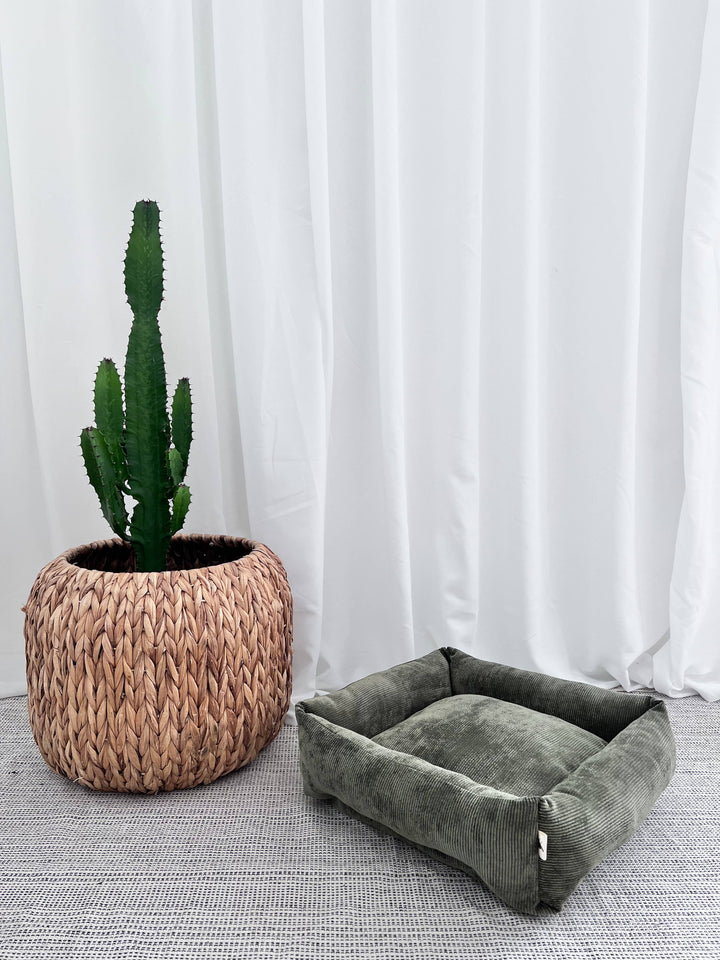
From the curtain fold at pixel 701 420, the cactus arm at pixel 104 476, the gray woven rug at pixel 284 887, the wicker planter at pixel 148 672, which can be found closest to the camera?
the gray woven rug at pixel 284 887

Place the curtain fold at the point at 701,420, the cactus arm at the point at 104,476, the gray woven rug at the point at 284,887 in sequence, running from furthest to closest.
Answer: the curtain fold at the point at 701,420
the cactus arm at the point at 104,476
the gray woven rug at the point at 284,887

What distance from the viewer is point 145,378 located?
1306 millimetres

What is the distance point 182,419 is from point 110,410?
0.12 metres

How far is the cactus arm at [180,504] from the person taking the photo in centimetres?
131

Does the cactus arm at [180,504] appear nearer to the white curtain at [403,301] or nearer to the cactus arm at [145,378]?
the cactus arm at [145,378]

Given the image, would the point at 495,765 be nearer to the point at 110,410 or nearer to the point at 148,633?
the point at 148,633

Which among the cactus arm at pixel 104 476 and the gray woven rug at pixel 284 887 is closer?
the gray woven rug at pixel 284 887

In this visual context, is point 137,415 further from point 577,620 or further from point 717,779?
point 717,779

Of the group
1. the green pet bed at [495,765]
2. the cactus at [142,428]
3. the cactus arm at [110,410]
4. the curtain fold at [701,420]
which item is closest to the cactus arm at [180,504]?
the cactus at [142,428]

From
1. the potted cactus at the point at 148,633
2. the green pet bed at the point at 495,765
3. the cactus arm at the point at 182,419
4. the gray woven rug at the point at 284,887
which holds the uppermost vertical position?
the cactus arm at the point at 182,419

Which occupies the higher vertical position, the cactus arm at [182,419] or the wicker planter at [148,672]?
the cactus arm at [182,419]

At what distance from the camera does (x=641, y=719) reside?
1.17 meters

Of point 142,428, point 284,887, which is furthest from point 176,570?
point 284,887

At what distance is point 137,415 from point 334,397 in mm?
462
